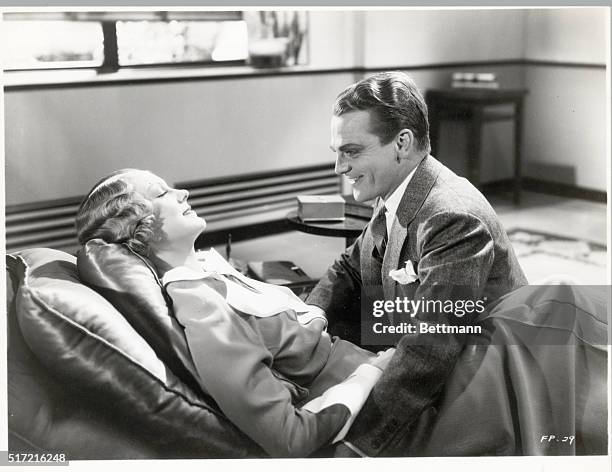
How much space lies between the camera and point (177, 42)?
107 inches

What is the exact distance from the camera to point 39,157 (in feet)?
6.28

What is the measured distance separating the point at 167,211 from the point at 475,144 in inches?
109

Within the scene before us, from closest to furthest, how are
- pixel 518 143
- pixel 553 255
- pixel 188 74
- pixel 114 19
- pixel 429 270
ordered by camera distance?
pixel 429 270 → pixel 114 19 → pixel 188 74 → pixel 553 255 → pixel 518 143

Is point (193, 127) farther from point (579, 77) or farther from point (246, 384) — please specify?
point (246, 384)

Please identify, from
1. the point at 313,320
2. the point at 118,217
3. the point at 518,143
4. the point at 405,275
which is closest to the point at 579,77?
the point at 518,143

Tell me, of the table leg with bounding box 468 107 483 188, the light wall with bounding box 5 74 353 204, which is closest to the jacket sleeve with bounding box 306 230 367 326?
the light wall with bounding box 5 74 353 204

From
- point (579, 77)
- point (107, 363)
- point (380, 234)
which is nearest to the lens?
point (107, 363)

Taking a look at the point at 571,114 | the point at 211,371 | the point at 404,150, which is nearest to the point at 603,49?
the point at 571,114

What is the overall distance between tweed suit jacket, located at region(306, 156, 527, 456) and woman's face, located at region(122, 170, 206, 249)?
45 cm

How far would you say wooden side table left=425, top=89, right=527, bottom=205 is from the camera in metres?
3.96

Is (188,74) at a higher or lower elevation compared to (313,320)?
higher

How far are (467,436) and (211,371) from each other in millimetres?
563

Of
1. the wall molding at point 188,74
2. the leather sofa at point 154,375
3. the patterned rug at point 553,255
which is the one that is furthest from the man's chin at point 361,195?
the patterned rug at point 553,255

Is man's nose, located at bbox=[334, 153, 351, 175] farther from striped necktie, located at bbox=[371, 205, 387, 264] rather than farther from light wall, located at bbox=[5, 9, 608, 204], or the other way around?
light wall, located at bbox=[5, 9, 608, 204]
